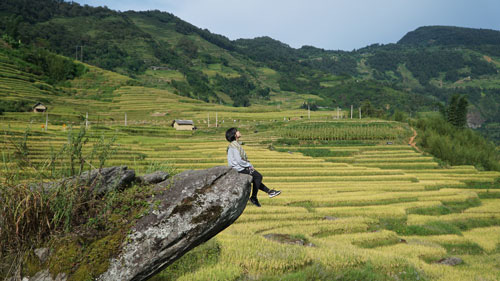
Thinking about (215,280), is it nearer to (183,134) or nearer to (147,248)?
(147,248)

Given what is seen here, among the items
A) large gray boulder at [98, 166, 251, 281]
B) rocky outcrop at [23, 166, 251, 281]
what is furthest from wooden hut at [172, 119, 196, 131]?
large gray boulder at [98, 166, 251, 281]

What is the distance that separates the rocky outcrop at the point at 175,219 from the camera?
5.22 metres

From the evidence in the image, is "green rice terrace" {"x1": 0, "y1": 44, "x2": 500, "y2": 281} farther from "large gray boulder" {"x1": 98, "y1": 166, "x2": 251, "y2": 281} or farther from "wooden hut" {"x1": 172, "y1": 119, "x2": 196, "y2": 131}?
"wooden hut" {"x1": 172, "y1": 119, "x2": 196, "y2": 131}

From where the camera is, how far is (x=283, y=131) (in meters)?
73.9

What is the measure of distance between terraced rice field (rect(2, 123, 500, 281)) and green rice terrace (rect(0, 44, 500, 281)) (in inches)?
3.4

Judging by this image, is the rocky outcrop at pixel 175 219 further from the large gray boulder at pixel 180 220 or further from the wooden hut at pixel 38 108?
the wooden hut at pixel 38 108

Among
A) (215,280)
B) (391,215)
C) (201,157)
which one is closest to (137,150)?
(201,157)

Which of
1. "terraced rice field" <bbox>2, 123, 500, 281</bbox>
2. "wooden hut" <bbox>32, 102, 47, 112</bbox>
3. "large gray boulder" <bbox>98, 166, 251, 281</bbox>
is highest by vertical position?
"wooden hut" <bbox>32, 102, 47, 112</bbox>

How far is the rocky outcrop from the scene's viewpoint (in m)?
5.22

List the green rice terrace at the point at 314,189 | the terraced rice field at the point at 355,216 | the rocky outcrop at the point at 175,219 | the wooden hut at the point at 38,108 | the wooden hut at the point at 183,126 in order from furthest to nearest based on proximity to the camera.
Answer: the wooden hut at the point at 183,126 → the wooden hut at the point at 38,108 → the terraced rice field at the point at 355,216 → the green rice terrace at the point at 314,189 → the rocky outcrop at the point at 175,219

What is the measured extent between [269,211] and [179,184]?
19.7 m

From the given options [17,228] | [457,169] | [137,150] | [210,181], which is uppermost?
[210,181]

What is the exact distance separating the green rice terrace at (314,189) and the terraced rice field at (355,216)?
9 cm

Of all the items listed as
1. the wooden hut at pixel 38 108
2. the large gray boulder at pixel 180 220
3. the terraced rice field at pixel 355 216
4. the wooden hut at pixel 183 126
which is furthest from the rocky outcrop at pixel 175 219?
the wooden hut at pixel 38 108
